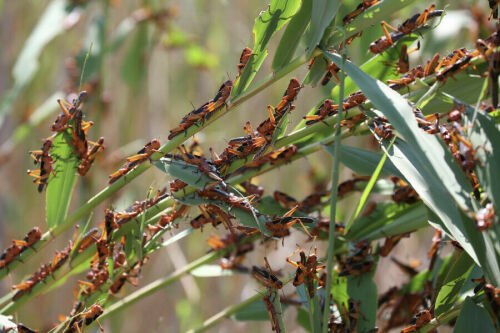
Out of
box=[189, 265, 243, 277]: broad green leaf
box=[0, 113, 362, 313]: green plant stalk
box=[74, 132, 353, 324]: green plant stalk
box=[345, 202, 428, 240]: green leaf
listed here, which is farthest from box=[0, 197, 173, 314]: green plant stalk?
box=[345, 202, 428, 240]: green leaf

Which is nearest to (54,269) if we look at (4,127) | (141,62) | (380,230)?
(380,230)

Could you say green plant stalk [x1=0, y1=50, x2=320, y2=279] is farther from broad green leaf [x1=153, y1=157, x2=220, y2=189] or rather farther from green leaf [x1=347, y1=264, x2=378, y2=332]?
green leaf [x1=347, y1=264, x2=378, y2=332]

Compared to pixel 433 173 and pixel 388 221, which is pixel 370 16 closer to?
pixel 433 173

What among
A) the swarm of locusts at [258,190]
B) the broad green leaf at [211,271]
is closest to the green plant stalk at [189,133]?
the swarm of locusts at [258,190]

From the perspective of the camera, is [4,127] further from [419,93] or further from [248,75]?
[419,93]

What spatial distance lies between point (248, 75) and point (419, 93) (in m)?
0.23

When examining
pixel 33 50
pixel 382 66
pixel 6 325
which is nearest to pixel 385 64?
pixel 382 66

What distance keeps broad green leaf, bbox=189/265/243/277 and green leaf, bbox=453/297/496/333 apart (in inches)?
17.4

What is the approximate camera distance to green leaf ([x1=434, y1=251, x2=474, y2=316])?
2.20 feet

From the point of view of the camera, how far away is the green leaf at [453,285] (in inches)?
26.5

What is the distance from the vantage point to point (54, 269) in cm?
75

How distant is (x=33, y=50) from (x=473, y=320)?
1206mm

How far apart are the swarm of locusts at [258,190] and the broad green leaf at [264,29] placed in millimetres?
12

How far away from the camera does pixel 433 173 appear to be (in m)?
0.53
